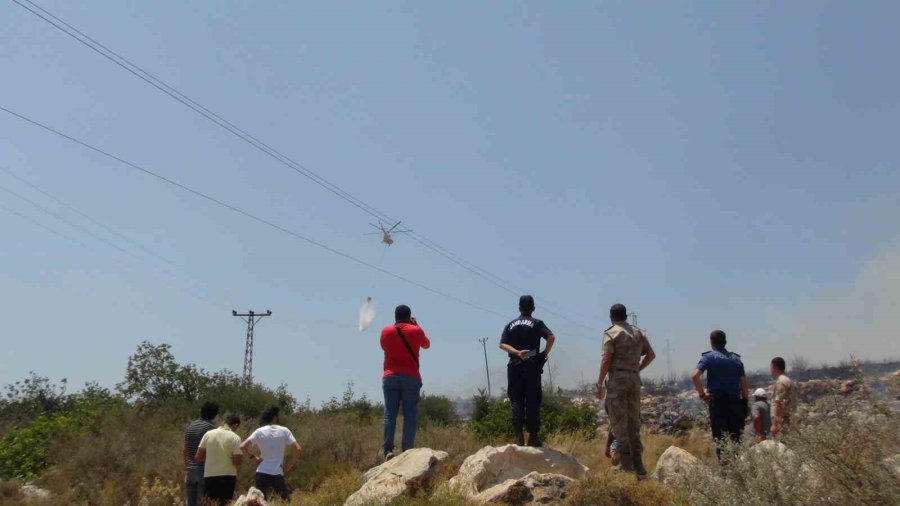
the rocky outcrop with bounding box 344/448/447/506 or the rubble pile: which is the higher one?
the rubble pile

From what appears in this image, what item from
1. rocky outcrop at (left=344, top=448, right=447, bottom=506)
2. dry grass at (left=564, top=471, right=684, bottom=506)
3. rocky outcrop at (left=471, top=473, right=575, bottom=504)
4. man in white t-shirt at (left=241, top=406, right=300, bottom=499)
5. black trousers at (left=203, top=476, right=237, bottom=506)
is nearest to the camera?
dry grass at (left=564, top=471, right=684, bottom=506)

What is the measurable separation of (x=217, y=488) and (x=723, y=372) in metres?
6.78

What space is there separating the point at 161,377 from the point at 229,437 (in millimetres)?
13470

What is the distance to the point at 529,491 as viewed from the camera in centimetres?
902

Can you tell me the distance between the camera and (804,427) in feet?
21.5

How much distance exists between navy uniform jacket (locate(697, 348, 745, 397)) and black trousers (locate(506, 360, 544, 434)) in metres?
2.18

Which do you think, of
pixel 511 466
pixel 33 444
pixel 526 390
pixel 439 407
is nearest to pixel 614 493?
pixel 511 466

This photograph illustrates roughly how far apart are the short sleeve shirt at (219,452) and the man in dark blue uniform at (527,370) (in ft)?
12.4

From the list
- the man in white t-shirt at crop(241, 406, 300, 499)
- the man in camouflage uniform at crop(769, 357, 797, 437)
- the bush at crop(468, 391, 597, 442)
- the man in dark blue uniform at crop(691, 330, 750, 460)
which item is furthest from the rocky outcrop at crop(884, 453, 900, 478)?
the bush at crop(468, 391, 597, 442)

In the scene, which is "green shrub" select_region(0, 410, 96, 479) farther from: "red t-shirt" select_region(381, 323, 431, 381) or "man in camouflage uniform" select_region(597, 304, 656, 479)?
"man in camouflage uniform" select_region(597, 304, 656, 479)

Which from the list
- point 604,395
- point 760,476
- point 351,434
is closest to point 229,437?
point 351,434

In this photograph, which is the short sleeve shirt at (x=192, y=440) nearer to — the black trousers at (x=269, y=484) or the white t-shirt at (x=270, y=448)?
the white t-shirt at (x=270, y=448)

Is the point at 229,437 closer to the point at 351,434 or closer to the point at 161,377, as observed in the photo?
the point at 351,434

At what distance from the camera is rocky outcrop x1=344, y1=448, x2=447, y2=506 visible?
9.50 m
